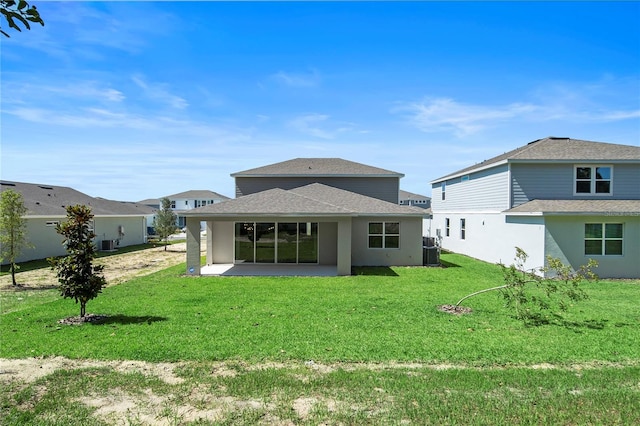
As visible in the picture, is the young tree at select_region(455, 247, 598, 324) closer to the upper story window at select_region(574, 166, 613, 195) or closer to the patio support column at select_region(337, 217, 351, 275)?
the patio support column at select_region(337, 217, 351, 275)

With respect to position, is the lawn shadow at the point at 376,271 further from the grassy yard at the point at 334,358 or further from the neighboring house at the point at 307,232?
the grassy yard at the point at 334,358

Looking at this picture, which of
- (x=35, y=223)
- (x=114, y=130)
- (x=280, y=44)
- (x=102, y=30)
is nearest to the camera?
(x=102, y=30)

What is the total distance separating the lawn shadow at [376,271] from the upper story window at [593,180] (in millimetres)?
9991

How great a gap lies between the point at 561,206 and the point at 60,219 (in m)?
27.5

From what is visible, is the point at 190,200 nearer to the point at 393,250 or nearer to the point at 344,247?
the point at 393,250

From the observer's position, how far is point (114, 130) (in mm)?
16266

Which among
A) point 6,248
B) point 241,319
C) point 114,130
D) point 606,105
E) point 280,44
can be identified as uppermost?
point 280,44

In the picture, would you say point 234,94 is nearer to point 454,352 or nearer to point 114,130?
point 114,130

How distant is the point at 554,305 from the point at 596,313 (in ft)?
3.22

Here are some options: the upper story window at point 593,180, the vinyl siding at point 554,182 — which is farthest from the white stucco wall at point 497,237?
the upper story window at point 593,180

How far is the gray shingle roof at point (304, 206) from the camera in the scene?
51.0 feet

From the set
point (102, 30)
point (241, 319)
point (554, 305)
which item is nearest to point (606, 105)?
point (554, 305)

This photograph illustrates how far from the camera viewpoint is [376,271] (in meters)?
16.5

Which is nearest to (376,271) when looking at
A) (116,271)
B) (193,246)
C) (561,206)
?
(193,246)
